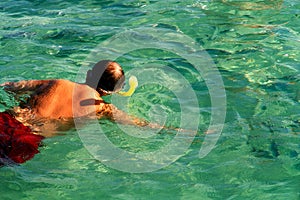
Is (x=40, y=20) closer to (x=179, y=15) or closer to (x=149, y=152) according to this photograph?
(x=179, y=15)

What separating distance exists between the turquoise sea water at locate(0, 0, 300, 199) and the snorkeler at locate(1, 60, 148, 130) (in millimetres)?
219

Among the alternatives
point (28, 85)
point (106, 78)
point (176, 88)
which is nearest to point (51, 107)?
point (28, 85)

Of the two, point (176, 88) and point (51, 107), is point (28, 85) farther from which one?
point (176, 88)

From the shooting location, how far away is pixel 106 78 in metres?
5.30

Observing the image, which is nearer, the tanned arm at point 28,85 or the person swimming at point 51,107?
the person swimming at point 51,107

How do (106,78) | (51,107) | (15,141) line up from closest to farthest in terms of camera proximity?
1. (15,141)
2. (51,107)
3. (106,78)

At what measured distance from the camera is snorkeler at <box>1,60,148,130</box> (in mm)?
5148

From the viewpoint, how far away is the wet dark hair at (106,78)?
529cm

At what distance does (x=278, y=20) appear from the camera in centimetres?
866

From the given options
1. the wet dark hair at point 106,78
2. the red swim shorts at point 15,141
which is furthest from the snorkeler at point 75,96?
the red swim shorts at point 15,141

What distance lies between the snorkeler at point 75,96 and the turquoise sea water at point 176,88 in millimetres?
219

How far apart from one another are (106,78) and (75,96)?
377 millimetres

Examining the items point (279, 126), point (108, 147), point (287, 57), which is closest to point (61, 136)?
point (108, 147)

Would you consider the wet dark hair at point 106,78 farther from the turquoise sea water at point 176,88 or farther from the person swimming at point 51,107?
the turquoise sea water at point 176,88
